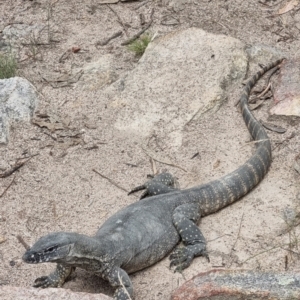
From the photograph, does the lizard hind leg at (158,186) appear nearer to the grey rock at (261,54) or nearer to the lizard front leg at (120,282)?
the lizard front leg at (120,282)

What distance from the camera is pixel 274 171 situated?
7.75m

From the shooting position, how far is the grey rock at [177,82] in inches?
344

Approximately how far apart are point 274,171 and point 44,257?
310 centimetres

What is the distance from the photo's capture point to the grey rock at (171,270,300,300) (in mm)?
5254

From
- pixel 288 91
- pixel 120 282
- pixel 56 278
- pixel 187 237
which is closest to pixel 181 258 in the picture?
pixel 187 237

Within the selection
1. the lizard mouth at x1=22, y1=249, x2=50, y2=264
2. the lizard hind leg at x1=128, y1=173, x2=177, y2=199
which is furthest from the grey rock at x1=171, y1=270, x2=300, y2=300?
the lizard hind leg at x1=128, y1=173, x2=177, y2=199

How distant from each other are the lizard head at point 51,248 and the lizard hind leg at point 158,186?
1628 millimetres

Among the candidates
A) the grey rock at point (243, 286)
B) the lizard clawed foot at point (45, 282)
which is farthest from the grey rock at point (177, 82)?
the grey rock at point (243, 286)

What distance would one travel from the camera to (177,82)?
920 cm

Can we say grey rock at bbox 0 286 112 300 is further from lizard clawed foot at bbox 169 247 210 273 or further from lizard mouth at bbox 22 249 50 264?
lizard clawed foot at bbox 169 247 210 273

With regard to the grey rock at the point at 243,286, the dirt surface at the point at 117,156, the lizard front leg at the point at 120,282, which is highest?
the grey rock at the point at 243,286

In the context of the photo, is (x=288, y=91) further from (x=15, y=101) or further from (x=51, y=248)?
(x=51, y=248)

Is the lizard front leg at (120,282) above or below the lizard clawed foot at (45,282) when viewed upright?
above

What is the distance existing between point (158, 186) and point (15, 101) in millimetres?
2511
